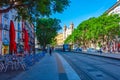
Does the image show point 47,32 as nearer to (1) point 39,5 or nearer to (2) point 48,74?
(2) point 48,74

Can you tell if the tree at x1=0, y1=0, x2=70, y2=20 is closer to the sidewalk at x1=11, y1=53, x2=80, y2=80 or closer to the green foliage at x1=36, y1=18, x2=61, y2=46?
the sidewalk at x1=11, y1=53, x2=80, y2=80

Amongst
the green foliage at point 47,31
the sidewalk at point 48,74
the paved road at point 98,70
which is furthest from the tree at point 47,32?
the sidewalk at point 48,74

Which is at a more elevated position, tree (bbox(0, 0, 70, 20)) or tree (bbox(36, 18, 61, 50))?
tree (bbox(36, 18, 61, 50))

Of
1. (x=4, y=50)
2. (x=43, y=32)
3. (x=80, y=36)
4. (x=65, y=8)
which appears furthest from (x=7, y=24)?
(x=80, y=36)

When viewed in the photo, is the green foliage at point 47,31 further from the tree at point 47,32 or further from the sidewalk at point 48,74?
the sidewalk at point 48,74

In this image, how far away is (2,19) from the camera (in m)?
55.6

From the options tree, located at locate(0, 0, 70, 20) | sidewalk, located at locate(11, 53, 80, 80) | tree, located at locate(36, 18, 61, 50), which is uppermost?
tree, located at locate(36, 18, 61, 50)

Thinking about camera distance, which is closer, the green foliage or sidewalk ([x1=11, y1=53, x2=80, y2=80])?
sidewalk ([x1=11, y1=53, x2=80, y2=80])

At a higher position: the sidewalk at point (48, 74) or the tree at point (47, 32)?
the tree at point (47, 32)

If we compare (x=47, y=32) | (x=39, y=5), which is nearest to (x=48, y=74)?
(x=39, y=5)

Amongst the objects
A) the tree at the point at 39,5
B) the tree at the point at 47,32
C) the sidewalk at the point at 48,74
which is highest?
the tree at the point at 47,32

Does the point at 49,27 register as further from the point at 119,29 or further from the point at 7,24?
the point at 7,24

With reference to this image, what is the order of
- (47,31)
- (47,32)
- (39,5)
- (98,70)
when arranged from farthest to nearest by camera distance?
(47,31) → (47,32) → (98,70) → (39,5)

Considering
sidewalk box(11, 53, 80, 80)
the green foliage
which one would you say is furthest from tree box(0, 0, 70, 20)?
the green foliage
